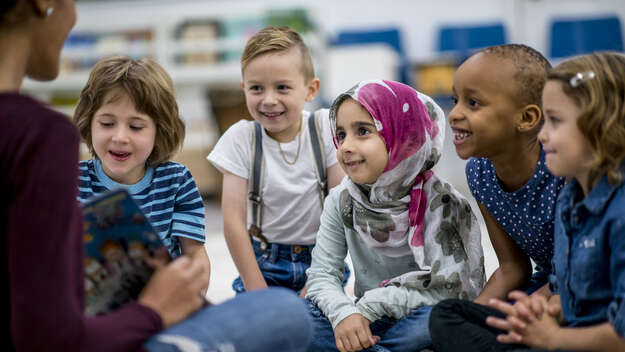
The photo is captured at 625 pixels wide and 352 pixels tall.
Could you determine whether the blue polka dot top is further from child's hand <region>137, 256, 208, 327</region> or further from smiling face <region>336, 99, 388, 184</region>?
child's hand <region>137, 256, 208, 327</region>

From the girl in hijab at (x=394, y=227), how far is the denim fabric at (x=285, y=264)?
0.26m

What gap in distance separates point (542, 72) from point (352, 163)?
452 mm

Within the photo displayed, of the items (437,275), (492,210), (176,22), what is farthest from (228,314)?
(176,22)

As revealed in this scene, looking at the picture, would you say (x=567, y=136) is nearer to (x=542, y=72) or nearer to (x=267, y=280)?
(x=542, y=72)

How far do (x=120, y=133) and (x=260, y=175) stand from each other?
45 cm

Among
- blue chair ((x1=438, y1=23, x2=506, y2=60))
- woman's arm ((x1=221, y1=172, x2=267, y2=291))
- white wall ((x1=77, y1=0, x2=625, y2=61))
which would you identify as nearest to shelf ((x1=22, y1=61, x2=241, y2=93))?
white wall ((x1=77, y1=0, x2=625, y2=61))

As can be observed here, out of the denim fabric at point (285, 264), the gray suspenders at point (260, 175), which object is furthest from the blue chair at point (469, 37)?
the denim fabric at point (285, 264)

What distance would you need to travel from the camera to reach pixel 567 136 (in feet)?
3.20

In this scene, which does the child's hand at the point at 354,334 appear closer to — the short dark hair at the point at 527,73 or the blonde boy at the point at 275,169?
the blonde boy at the point at 275,169

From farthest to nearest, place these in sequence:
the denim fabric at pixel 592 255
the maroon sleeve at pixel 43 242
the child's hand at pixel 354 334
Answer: the child's hand at pixel 354 334 < the denim fabric at pixel 592 255 < the maroon sleeve at pixel 43 242

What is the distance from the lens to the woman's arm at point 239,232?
162cm

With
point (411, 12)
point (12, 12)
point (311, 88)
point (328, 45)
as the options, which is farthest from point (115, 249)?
point (411, 12)

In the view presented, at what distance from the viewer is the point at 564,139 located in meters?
0.98

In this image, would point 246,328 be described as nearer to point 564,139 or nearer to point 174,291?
point 174,291
